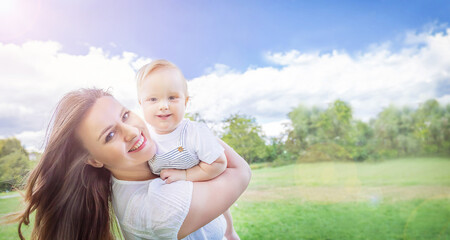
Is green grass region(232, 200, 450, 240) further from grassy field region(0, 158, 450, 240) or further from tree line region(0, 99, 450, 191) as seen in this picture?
tree line region(0, 99, 450, 191)

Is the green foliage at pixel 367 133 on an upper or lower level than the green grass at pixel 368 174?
upper

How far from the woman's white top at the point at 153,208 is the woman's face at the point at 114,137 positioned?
0.34ft

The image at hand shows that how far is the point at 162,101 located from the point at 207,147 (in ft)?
0.90

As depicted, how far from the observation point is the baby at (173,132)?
1.23m

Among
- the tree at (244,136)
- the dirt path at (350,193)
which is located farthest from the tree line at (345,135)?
the dirt path at (350,193)

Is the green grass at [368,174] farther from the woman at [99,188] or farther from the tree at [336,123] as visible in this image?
the woman at [99,188]

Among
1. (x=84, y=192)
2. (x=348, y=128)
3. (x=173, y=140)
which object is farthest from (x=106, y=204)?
(x=348, y=128)

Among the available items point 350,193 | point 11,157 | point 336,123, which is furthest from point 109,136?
point 336,123

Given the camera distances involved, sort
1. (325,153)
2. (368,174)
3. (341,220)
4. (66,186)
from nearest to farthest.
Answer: (66,186) → (341,220) → (368,174) → (325,153)

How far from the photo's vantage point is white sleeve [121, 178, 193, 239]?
107 cm

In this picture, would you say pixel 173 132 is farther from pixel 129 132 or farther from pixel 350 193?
pixel 350 193

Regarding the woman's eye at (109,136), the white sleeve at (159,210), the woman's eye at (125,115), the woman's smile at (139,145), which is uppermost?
the woman's eye at (125,115)

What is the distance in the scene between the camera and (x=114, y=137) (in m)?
1.13

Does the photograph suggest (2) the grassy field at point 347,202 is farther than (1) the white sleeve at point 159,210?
Yes
